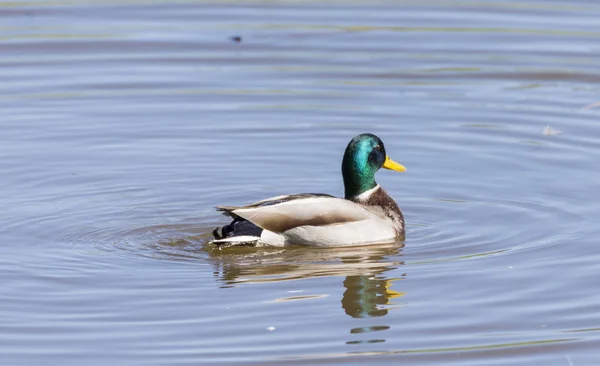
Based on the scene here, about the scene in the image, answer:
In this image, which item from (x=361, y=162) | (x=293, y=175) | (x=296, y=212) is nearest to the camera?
(x=296, y=212)

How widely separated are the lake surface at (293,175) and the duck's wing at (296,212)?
9.7 inches

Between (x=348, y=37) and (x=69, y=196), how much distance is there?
6536 mm

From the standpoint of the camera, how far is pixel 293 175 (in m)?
12.3

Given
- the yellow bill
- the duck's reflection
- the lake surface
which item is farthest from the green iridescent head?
the duck's reflection

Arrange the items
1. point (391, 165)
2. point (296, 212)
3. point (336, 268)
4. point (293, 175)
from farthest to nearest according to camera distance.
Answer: point (293, 175), point (391, 165), point (296, 212), point (336, 268)

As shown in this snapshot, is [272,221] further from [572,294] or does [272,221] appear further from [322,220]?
[572,294]

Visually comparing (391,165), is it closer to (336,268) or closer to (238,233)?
(238,233)

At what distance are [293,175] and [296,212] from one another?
1700mm

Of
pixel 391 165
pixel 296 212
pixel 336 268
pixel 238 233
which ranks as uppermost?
pixel 391 165

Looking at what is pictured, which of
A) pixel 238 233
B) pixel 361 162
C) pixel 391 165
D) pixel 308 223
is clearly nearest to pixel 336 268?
pixel 308 223

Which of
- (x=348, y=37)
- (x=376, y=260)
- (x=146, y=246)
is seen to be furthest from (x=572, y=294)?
(x=348, y=37)

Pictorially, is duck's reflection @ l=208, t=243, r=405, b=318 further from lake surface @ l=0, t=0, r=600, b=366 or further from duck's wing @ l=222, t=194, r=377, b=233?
duck's wing @ l=222, t=194, r=377, b=233

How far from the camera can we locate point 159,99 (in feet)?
48.6

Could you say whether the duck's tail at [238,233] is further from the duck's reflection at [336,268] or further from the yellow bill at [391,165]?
the yellow bill at [391,165]
